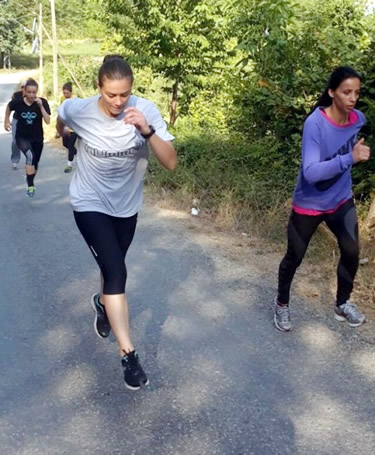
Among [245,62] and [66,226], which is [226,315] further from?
[245,62]

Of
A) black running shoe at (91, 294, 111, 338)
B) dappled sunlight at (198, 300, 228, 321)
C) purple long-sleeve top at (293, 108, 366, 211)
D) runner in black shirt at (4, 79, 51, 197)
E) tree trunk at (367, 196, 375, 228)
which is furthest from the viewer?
runner in black shirt at (4, 79, 51, 197)

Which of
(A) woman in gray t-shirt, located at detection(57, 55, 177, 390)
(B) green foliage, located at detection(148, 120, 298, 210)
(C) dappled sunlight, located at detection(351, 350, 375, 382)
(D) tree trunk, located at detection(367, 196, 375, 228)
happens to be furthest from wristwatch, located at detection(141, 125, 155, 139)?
(B) green foliage, located at detection(148, 120, 298, 210)

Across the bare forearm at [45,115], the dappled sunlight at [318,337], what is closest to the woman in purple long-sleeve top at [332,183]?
the dappled sunlight at [318,337]

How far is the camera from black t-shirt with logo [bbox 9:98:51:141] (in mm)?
9023

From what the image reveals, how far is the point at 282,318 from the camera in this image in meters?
4.41

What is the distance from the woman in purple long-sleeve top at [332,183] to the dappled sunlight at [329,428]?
0.99 meters

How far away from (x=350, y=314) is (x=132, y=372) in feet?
6.10

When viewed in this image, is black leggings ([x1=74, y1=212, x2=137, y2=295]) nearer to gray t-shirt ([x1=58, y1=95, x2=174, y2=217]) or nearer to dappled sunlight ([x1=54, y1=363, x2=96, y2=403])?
gray t-shirt ([x1=58, y1=95, x2=174, y2=217])

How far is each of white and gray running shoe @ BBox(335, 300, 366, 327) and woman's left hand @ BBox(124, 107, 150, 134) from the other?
2.21 m

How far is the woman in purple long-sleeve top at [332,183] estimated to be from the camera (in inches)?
150

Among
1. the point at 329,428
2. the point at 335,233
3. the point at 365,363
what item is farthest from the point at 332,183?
the point at 329,428

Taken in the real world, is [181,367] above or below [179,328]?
above

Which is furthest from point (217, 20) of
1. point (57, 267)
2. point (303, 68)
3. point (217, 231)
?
point (57, 267)

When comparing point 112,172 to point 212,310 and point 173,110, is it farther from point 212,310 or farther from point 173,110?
point 173,110
